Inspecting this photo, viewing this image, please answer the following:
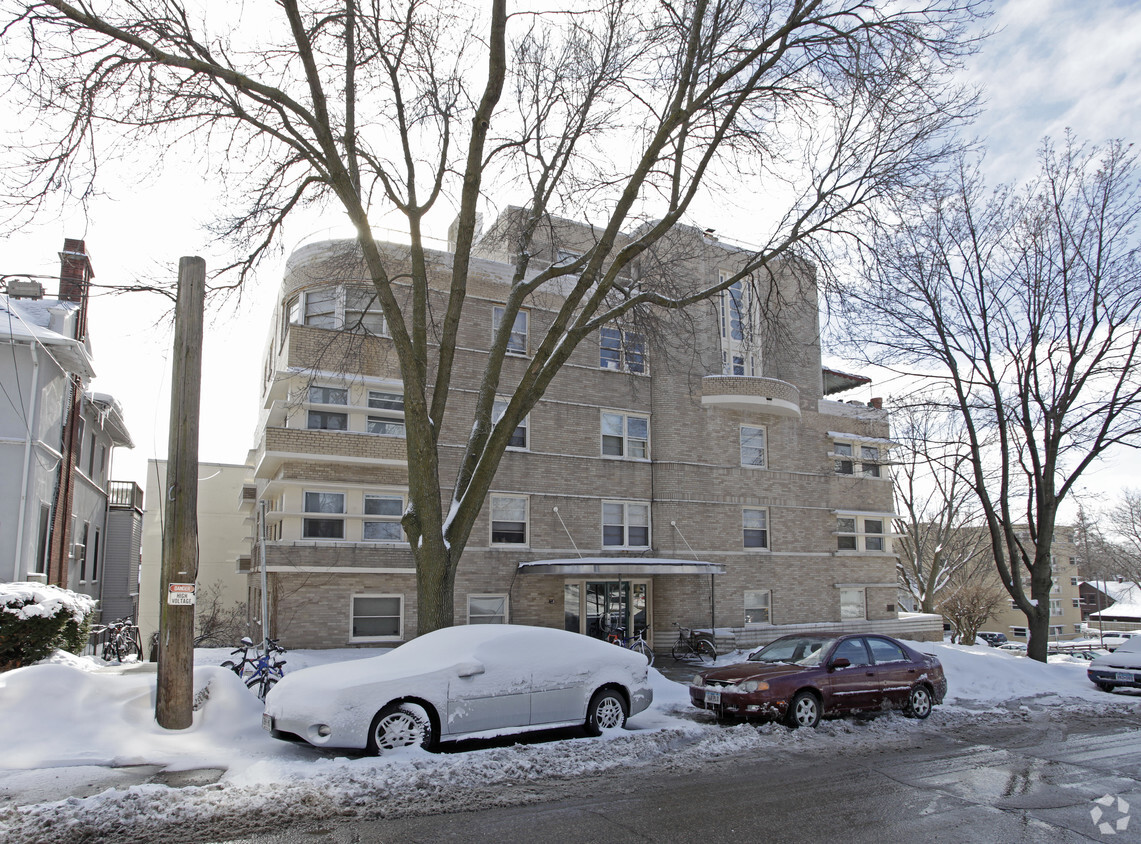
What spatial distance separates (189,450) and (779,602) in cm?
1972

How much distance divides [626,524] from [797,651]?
36.4 feet

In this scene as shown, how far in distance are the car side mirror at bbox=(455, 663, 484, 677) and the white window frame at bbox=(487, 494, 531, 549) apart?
38.5ft

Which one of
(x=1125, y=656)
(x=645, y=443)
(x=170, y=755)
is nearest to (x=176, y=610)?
(x=170, y=755)

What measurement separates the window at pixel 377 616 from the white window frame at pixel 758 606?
10.7 metres

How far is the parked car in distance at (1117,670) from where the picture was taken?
15875 mm

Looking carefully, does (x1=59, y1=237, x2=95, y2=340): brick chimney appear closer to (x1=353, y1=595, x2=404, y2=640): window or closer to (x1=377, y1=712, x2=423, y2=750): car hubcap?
(x1=353, y1=595, x2=404, y2=640): window

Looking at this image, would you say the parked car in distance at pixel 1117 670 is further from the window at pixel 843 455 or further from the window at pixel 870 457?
the window at pixel 870 457

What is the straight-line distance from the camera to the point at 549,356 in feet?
42.2

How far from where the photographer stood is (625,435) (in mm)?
22969

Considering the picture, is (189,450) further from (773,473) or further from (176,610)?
(773,473)

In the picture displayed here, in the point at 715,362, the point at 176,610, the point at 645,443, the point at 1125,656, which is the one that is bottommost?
the point at 1125,656

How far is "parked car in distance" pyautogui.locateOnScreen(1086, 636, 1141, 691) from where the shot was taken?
15875mm

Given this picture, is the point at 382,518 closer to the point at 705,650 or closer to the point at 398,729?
the point at 705,650

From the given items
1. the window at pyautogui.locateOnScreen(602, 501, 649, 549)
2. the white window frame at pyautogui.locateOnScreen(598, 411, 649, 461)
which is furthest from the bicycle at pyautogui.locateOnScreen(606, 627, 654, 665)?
the white window frame at pyautogui.locateOnScreen(598, 411, 649, 461)
